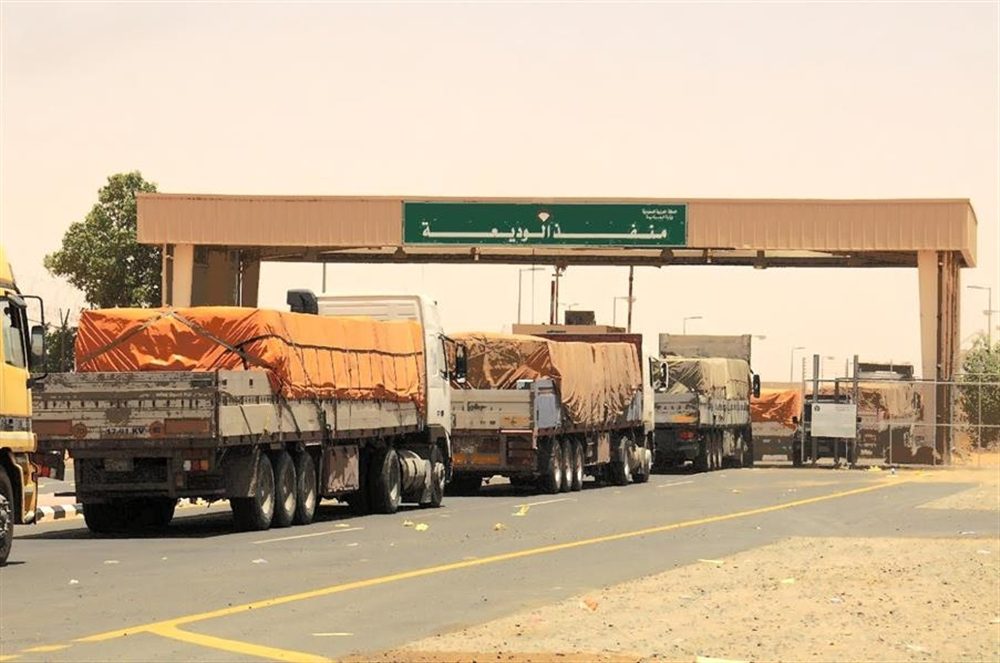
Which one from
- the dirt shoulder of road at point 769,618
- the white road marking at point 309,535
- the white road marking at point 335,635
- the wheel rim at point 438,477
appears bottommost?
the white road marking at point 335,635

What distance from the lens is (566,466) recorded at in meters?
40.5

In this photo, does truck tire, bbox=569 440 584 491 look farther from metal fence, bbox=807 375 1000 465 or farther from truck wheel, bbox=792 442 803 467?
truck wheel, bbox=792 442 803 467

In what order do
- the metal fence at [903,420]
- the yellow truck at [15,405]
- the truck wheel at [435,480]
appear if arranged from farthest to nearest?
1. the metal fence at [903,420]
2. the truck wheel at [435,480]
3. the yellow truck at [15,405]

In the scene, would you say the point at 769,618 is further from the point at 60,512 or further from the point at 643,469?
the point at 643,469

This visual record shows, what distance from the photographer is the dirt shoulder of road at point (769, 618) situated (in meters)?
13.8

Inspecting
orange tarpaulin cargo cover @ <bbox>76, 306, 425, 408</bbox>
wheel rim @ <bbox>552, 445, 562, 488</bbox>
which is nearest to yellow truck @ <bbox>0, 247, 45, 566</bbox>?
orange tarpaulin cargo cover @ <bbox>76, 306, 425, 408</bbox>

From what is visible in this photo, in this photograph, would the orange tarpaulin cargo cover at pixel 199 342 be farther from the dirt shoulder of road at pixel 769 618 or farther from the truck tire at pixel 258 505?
the dirt shoulder of road at pixel 769 618

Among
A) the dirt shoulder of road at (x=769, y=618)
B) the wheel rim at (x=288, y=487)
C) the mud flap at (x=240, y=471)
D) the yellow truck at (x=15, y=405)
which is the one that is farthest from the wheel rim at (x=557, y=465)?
the yellow truck at (x=15, y=405)

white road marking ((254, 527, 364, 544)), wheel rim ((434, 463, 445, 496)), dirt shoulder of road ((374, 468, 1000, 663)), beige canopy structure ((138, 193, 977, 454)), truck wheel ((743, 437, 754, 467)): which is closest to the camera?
dirt shoulder of road ((374, 468, 1000, 663))

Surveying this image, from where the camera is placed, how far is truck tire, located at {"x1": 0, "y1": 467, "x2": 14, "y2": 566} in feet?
68.8

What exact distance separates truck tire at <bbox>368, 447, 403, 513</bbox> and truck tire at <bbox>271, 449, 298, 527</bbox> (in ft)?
12.3

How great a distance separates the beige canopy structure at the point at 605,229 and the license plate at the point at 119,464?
127ft

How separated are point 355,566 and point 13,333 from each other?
14.9 feet

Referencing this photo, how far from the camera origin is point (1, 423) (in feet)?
69.6
